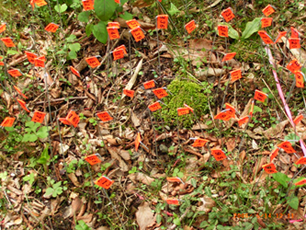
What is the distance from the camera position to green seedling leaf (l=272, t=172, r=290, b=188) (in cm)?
179

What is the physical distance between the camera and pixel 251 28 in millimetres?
2451

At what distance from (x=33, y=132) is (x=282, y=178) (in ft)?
6.58

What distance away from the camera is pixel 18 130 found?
246 centimetres

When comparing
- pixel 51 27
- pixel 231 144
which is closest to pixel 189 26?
pixel 231 144

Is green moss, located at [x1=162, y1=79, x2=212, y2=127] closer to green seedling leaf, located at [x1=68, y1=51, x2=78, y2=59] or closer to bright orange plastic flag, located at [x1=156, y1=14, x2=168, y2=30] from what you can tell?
bright orange plastic flag, located at [x1=156, y1=14, x2=168, y2=30]

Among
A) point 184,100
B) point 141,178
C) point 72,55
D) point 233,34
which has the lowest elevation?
point 141,178

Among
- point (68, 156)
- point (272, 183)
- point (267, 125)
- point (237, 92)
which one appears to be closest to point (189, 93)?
point (237, 92)

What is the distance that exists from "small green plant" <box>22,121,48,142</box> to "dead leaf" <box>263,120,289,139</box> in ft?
6.00

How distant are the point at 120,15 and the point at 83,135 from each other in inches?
46.8

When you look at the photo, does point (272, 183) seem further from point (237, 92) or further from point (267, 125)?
point (237, 92)

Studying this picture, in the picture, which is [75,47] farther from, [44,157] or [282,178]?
[282,178]

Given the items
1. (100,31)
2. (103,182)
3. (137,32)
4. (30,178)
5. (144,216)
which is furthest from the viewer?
(100,31)

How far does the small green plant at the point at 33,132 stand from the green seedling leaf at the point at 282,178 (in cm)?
182

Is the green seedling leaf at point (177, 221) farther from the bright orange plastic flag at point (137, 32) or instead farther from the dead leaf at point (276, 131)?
the bright orange plastic flag at point (137, 32)
